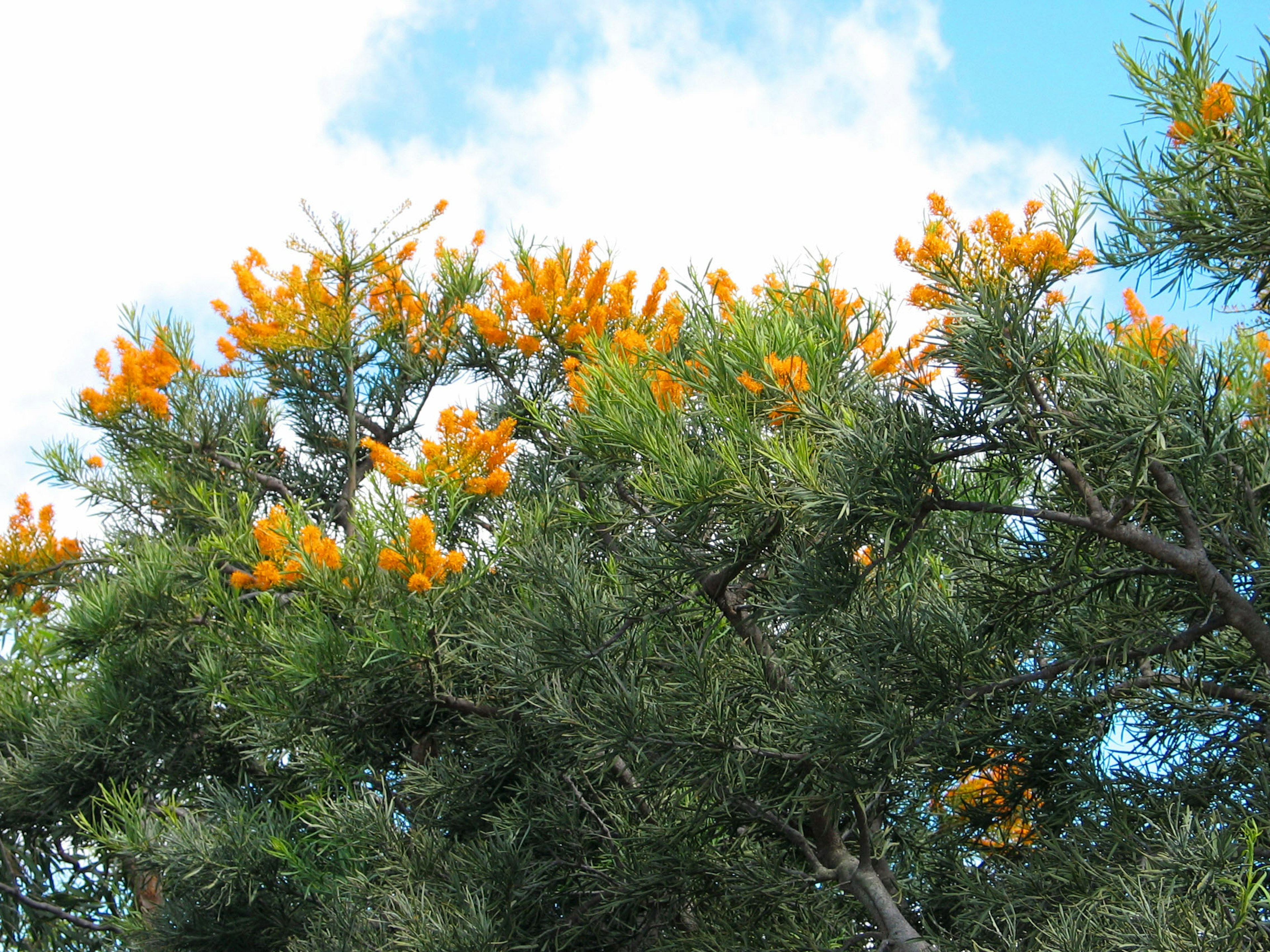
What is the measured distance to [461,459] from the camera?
3.13 m

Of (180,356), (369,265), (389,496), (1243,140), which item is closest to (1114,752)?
(1243,140)

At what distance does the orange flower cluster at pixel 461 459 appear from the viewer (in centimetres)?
309

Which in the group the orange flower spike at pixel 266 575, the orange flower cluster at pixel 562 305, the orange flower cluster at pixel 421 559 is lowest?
the orange flower cluster at pixel 421 559

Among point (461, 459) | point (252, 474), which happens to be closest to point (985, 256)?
point (461, 459)

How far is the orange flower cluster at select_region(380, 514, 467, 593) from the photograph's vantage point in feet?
9.39

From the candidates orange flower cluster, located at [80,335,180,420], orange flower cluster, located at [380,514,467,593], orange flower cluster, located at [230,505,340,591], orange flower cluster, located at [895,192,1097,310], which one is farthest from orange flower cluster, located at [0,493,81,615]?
orange flower cluster, located at [895,192,1097,310]

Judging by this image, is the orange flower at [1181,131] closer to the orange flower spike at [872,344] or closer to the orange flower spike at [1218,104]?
the orange flower spike at [1218,104]

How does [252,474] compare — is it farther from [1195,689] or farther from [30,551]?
[1195,689]

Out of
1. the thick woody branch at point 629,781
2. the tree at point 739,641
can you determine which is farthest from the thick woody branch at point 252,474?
the thick woody branch at point 629,781

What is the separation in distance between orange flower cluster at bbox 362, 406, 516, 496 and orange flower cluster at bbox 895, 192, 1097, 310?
137 centimetres

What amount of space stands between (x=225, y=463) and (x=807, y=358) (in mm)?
3384

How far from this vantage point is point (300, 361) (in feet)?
16.8

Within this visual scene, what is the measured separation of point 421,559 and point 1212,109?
2077mm

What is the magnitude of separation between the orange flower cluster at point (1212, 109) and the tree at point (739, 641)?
2 cm
